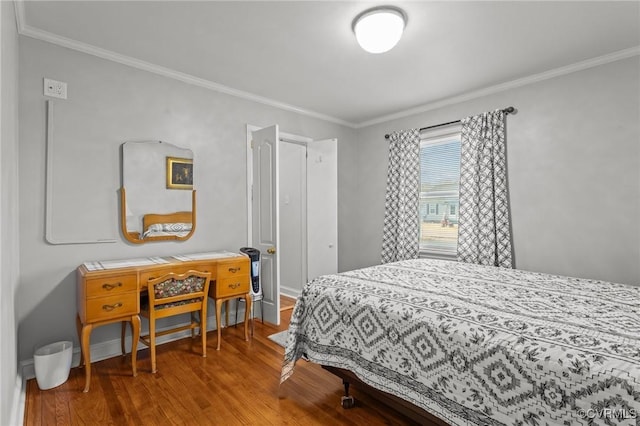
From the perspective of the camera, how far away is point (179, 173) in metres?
3.19

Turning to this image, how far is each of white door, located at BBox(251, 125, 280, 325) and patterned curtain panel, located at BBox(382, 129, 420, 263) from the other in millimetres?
1698

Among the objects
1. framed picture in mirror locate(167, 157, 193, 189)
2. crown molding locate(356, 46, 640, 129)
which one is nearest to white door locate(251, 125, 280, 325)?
framed picture in mirror locate(167, 157, 193, 189)

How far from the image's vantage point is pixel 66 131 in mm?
2584

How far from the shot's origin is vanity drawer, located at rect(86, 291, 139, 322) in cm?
228

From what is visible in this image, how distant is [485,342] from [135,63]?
3.43 metres

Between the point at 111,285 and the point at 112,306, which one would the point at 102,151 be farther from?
the point at 112,306

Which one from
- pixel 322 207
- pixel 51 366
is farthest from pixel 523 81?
pixel 51 366

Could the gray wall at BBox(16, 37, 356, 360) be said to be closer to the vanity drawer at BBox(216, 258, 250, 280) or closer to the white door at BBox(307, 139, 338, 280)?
the vanity drawer at BBox(216, 258, 250, 280)

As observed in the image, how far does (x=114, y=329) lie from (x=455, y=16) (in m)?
3.70

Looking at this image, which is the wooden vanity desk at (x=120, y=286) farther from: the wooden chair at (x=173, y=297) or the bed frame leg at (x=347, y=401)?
the bed frame leg at (x=347, y=401)

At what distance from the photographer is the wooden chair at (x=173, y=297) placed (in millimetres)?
2523

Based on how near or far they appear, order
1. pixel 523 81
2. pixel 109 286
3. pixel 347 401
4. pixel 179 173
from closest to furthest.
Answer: pixel 347 401, pixel 109 286, pixel 179 173, pixel 523 81

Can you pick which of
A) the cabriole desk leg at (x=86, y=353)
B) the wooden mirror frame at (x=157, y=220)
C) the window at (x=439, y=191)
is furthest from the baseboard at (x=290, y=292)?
the cabriole desk leg at (x=86, y=353)

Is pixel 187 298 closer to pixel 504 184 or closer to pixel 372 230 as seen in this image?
pixel 372 230
